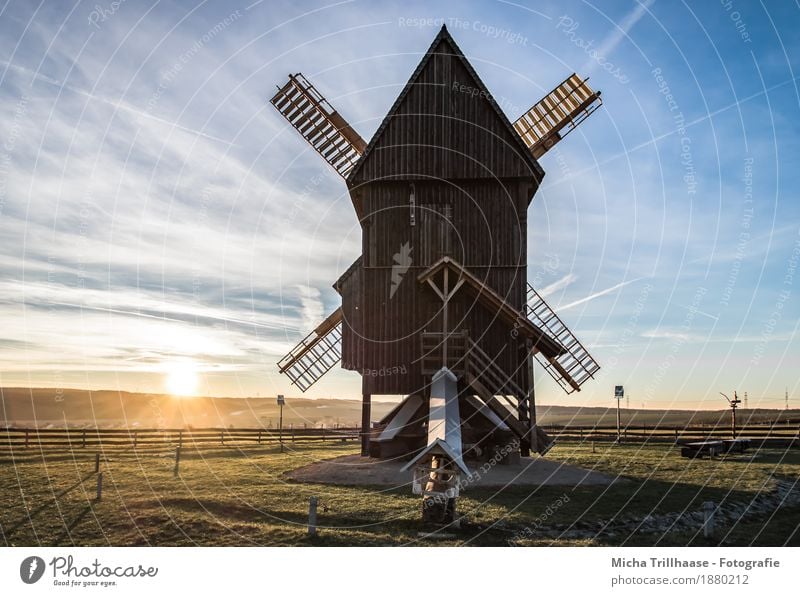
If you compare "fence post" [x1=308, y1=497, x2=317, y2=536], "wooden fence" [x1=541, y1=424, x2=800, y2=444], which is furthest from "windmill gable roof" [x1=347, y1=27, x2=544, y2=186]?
"wooden fence" [x1=541, y1=424, x2=800, y2=444]

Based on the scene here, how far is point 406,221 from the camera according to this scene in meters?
23.0

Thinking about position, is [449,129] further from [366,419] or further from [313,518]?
[313,518]

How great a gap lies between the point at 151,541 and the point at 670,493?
14.5 meters

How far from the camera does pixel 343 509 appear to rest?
1451 centimetres

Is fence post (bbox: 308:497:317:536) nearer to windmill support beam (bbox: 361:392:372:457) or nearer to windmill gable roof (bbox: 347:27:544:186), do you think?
windmill support beam (bbox: 361:392:372:457)

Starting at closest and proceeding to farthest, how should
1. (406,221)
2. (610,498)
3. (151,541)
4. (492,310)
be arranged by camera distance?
(151,541)
(610,498)
(492,310)
(406,221)

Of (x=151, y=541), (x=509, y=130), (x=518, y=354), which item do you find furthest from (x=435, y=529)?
(x=509, y=130)

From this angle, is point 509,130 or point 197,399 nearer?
point 509,130

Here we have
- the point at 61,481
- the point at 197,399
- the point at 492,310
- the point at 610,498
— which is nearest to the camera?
the point at 610,498

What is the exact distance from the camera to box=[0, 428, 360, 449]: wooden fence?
3244 cm
